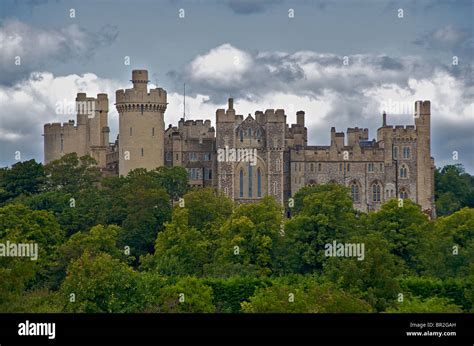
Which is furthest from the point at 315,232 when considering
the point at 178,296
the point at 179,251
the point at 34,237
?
the point at 34,237

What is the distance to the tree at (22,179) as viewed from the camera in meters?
92.2

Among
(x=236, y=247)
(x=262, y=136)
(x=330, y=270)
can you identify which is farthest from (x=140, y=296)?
(x=262, y=136)

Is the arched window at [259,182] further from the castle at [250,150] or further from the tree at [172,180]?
the tree at [172,180]

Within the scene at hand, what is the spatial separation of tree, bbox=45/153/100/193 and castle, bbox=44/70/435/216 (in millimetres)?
2664

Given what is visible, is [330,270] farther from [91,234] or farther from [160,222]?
[160,222]

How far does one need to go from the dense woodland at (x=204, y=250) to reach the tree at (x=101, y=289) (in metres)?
0.05

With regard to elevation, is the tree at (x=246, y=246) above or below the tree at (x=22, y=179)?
below

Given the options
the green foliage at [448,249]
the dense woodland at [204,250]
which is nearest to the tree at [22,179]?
the dense woodland at [204,250]

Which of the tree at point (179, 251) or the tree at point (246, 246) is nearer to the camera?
the tree at point (246, 246)

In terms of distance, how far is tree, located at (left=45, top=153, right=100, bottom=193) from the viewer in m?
92.9

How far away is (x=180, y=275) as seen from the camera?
227ft

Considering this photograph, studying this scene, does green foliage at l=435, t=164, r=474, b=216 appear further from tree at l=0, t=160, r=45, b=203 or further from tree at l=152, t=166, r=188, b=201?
tree at l=0, t=160, r=45, b=203
